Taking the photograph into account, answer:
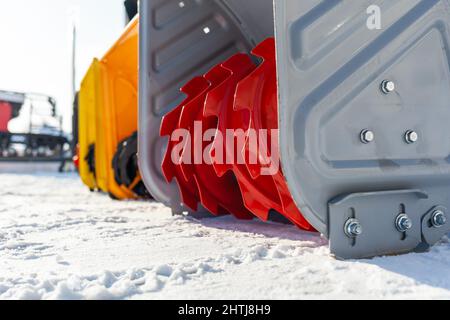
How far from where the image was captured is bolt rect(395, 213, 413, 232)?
140 centimetres

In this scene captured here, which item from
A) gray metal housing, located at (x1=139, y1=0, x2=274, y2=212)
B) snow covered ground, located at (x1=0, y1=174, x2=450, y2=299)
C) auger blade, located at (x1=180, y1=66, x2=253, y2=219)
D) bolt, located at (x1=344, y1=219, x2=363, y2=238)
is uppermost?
gray metal housing, located at (x1=139, y1=0, x2=274, y2=212)

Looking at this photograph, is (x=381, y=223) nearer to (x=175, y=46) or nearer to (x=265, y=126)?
(x=265, y=126)

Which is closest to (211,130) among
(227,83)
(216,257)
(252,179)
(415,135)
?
(227,83)

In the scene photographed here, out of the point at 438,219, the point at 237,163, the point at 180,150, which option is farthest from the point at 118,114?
the point at 438,219

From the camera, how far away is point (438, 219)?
146 centimetres

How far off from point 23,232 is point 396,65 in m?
1.80

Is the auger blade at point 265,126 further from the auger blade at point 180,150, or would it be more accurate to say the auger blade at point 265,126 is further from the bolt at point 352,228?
the auger blade at point 180,150

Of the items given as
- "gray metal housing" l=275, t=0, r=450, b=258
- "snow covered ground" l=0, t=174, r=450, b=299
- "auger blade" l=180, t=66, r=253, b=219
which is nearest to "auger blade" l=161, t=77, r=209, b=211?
"auger blade" l=180, t=66, r=253, b=219

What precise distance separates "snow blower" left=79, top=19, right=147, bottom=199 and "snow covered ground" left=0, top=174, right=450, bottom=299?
1.22 m

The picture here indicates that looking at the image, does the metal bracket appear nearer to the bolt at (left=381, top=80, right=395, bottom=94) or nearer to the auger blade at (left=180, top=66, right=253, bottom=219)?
the bolt at (left=381, top=80, right=395, bottom=94)

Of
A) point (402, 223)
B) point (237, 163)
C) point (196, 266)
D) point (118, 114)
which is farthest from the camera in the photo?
point (118, 114)

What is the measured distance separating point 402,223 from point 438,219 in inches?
6.7

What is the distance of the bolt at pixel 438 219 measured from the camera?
1.46 m
